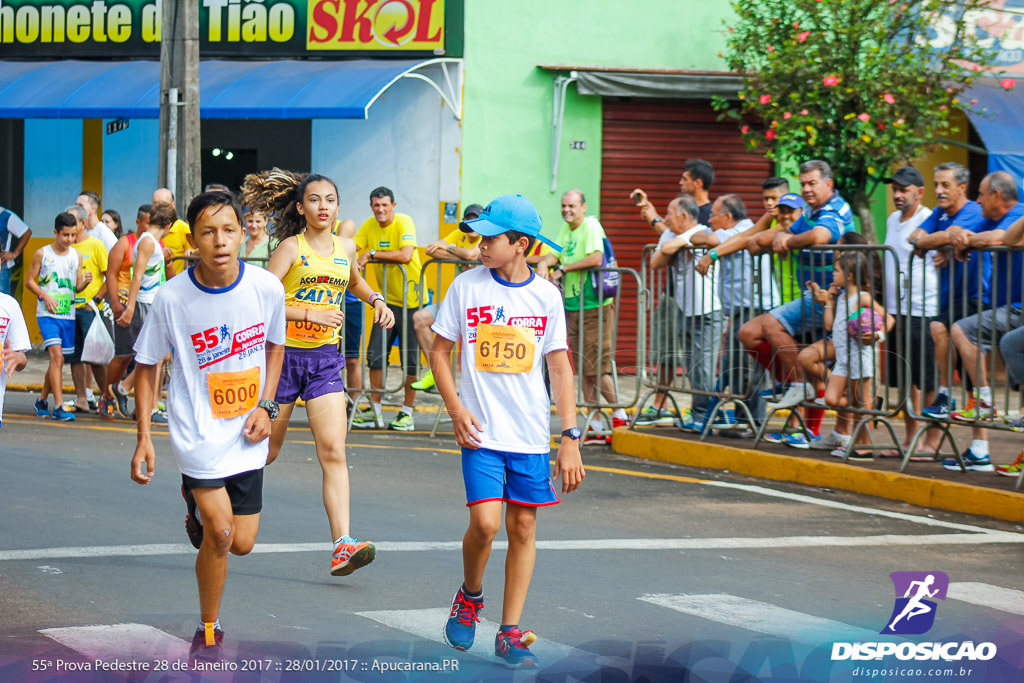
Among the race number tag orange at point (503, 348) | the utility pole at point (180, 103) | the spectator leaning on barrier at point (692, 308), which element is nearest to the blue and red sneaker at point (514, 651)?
the race number tag orange at point (503, 348)

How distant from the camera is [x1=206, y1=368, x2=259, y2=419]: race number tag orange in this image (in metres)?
5.16

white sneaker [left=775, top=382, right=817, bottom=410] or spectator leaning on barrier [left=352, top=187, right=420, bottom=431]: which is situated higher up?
spectator leaning on barrier [left=352, top=187, right=420, bottom=431]

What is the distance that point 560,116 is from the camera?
1795cm

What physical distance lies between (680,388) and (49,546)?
19.3 ft

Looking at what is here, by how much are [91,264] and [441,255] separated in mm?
3598

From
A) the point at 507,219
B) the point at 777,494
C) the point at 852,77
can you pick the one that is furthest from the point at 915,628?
the point at 852,77

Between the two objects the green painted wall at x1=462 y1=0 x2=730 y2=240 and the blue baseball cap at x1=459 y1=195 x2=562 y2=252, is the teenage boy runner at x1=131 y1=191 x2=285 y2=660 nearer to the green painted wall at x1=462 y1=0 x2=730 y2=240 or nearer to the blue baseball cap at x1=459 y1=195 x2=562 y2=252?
the blue baseball cap at x1=459 y1=195 x2=562 y2=252

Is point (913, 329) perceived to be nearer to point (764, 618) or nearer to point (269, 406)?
point (764, 618)

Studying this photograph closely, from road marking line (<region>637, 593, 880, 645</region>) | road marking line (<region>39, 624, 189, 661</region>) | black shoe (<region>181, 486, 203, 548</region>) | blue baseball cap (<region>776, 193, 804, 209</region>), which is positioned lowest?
road marking line (<region>637, 593, 880, 645</region>)

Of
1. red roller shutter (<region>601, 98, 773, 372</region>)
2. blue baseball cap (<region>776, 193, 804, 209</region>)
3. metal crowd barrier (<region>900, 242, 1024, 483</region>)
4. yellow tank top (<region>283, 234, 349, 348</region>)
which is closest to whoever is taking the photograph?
yellow tank top (<region>283, 234, 349, 348</region>)

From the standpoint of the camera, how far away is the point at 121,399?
13.2m

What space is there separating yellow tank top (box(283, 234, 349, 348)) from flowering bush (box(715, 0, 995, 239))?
975cm

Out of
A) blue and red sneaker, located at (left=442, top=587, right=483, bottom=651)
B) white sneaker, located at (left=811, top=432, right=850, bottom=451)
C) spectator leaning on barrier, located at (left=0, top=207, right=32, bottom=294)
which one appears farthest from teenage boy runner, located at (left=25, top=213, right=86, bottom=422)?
blue and red sneaker, located at (left=442, top=587, right=483, bottom=651)

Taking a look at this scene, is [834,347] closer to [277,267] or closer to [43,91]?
[277,267]
